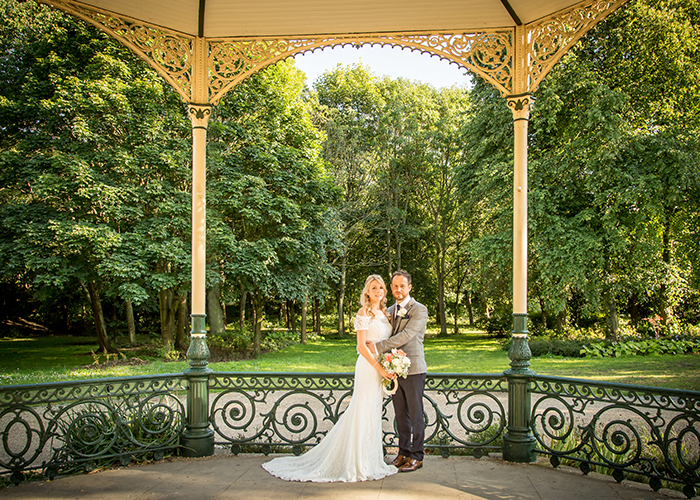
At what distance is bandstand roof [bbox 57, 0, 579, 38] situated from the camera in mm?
4973

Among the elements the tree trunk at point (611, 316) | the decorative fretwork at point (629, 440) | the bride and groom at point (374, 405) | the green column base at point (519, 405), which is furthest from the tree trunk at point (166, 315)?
the tree trunk at point (611, 316)

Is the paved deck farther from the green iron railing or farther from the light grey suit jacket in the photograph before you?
the light grey suit jacket

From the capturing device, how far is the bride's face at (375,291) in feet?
14.6

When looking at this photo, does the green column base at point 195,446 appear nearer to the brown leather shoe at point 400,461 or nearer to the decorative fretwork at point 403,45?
the brown leather shoe at point 400,461

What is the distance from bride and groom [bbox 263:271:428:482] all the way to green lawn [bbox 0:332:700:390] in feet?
25.4

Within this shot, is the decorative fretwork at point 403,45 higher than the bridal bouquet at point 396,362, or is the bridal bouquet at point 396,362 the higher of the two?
the decorative fretwork at point 403,45

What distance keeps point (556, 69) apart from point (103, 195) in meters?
14.7

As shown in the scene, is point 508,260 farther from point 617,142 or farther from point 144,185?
point 144,185

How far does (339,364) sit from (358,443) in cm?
1180

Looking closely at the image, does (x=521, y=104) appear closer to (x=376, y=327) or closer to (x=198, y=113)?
(x=376, y=327)

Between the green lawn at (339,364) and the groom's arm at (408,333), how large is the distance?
7.91 m

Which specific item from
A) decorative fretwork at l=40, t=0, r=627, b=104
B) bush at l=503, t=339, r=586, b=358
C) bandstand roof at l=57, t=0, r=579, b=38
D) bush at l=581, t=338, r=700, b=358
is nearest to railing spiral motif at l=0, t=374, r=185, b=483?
decorative fretwork at l=40, t=0, r=627, b=104

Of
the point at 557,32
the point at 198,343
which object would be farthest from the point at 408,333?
the point at 557,32

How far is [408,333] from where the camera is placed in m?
4.46
